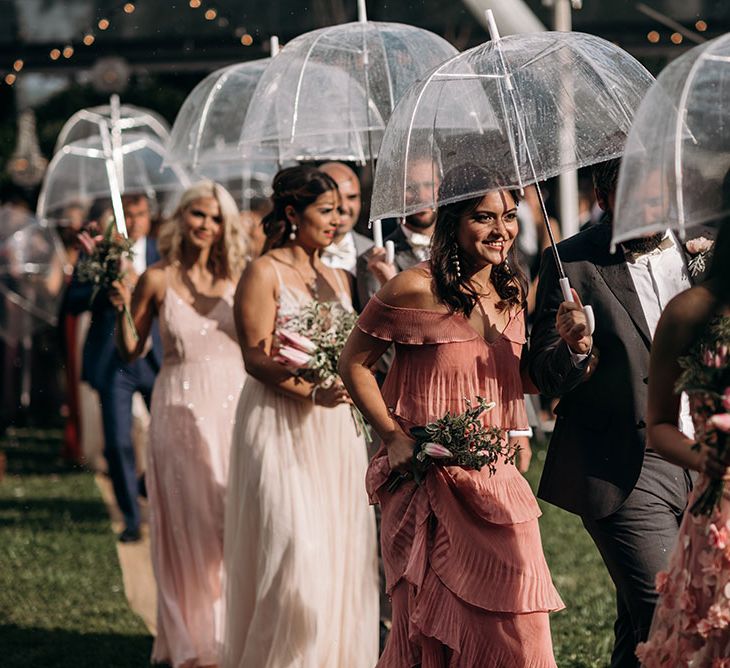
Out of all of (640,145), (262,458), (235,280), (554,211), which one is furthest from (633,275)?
(554,211)

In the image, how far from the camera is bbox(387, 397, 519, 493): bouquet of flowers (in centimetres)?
498

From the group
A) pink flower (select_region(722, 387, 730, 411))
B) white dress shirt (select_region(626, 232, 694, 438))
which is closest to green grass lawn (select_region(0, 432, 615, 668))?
white dress shirt (select_region(626, 232, 694, 438))

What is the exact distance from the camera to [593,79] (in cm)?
543

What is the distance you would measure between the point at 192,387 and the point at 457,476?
3.06 meters

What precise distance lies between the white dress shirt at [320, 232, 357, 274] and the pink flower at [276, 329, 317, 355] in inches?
53.6

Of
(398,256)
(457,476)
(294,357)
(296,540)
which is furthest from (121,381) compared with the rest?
(457,476)

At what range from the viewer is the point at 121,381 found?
11.1 metres

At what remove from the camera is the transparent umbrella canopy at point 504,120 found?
5184 millimetres

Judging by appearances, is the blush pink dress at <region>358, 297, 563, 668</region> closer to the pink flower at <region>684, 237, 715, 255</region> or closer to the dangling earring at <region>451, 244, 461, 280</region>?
the dangling earring at <region>451, 244, 461, 280</region>

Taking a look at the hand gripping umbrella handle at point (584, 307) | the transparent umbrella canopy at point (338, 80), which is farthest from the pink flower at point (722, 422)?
the transparent umbrella canopy at point (338, 80)

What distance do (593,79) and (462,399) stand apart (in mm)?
1292

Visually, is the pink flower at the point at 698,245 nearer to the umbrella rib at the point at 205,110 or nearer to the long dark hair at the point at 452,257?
the long dark hair at the point at 452,257

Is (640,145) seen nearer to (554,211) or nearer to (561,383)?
(561,383)

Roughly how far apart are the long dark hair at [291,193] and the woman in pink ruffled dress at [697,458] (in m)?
2.91
